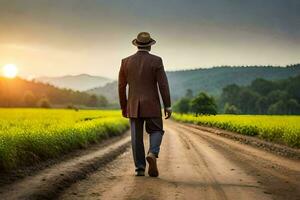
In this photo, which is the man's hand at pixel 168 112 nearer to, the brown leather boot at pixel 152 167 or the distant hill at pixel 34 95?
the brown leather boot at pixel 152 167

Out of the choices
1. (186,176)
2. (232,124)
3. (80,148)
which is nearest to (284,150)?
(80,148)

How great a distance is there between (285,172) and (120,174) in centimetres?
380

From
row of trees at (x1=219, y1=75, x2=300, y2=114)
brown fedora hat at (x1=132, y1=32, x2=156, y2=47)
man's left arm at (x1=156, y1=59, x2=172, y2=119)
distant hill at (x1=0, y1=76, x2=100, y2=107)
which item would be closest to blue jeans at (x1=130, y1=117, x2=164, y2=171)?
man's left arm at (x1=156, y1=59, x2=172, y2=119)

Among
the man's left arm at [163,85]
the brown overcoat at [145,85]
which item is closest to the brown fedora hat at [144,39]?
the brown overcoat at [145,85]

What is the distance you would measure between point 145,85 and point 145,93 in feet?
0.52

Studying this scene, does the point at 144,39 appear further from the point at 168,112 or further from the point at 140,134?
the point at 140,134

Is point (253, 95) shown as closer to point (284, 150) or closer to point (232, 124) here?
point (232, 124)

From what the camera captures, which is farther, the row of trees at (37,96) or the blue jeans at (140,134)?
the row of trees at (37,96)

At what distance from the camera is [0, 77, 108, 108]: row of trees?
12544 cm

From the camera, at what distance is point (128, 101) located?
31.3 ft

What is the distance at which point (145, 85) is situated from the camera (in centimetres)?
938

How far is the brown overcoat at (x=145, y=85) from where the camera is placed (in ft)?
Result: 30.4

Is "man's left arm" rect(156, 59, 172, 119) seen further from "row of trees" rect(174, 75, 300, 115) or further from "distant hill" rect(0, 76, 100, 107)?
"distant hill" rect(0, 76, 100, 107)

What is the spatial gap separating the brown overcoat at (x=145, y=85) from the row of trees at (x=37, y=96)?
4319 inches
